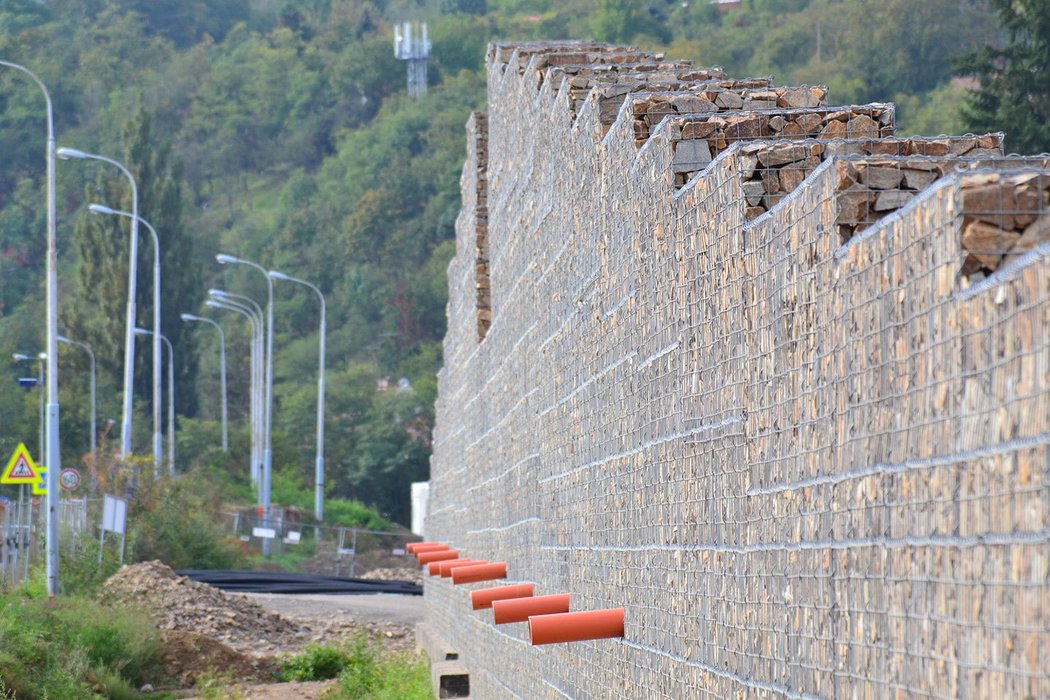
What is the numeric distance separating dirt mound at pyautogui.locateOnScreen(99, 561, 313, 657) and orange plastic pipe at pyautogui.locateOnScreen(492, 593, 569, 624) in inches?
659

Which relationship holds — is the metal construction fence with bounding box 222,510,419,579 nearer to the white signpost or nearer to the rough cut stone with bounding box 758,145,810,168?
the white signpost

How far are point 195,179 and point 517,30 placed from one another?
101ft

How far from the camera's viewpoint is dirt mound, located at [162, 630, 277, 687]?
76.3ft

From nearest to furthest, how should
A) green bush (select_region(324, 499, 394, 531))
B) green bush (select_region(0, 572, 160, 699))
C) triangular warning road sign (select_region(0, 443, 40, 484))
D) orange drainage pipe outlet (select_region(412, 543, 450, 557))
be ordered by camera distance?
green bush (select_region(0, 572, 160, 699)), orange drainage pipe outlet (select_region(412, 543, 450, 557)), triangular warning road sign (select_region(0, 443, 40, 484)), green bush (select_region(324, 499, 394, 531))

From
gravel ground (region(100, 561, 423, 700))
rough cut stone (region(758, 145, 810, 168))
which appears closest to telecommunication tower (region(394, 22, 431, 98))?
gravel ground (region(100, 561, 423, 700))

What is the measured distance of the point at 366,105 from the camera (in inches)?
4929

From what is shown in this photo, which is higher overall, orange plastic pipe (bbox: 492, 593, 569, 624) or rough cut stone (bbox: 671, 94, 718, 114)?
rough cut stone (bbox: 671, 94, 718, 114)

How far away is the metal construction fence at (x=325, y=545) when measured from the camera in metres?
49.1

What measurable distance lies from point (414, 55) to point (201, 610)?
93.8 meters

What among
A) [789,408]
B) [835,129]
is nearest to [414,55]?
[835,129]

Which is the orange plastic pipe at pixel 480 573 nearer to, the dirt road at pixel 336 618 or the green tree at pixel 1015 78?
the dirt road at pixel 336 618

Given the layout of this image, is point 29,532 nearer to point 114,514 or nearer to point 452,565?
point 114,514

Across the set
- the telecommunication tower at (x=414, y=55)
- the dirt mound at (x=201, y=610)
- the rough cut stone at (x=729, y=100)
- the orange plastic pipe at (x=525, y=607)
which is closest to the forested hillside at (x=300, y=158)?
the telecommunication tower at (x=414, y=55)

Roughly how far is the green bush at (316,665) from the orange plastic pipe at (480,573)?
11.0 metres
